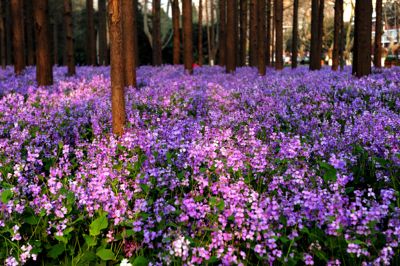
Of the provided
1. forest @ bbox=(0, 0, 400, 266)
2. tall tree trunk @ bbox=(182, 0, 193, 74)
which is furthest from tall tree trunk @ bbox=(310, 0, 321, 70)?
forest @ bbox=(0, 0, 400, 266)

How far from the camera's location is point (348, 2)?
38.5 meters

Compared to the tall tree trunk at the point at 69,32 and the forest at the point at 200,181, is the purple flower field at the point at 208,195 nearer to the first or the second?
the forest at the point at 200,181

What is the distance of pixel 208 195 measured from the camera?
13.8 feet

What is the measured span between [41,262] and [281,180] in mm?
2448

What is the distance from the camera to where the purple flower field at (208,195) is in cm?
339

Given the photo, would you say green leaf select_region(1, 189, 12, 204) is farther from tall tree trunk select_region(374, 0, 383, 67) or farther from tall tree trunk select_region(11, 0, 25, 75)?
tall tree trunk select_region(374, 0, 383, 67)

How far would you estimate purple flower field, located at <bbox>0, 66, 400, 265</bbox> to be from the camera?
11.1 feet

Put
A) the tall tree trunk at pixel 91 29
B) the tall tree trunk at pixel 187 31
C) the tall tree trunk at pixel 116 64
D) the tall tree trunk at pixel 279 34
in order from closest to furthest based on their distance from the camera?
the tall tree trunk at pixel 116 64, the tall tree trunk at pixel 187 31, the tall tree trunk at pixel 279 34, the tall tree trunk at pixel 91 29

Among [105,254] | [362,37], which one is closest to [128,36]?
[362,37]

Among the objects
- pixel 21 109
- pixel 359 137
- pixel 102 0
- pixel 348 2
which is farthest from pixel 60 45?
pixel 359 137

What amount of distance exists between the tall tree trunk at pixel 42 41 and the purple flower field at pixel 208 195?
5.60 metres

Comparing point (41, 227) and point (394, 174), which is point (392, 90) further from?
point (41, 227)

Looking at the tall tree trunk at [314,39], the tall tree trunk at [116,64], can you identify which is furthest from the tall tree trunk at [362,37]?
the tall tree trunk at [116,64]

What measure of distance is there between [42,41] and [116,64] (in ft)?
24.8
